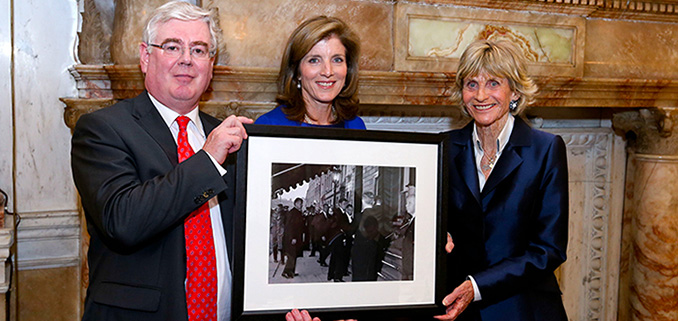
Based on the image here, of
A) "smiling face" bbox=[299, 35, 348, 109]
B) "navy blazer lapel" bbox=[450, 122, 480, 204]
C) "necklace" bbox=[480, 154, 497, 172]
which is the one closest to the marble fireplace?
"smiling face" bbox=[299, 35, 348, 109]

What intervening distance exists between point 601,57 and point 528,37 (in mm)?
527

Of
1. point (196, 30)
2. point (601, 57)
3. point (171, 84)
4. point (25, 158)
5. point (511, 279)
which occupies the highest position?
point (601, 57)

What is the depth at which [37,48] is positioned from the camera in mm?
2977

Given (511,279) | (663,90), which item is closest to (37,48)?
(511,279)

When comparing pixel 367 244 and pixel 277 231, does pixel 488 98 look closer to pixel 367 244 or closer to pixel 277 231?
pixel 367 244

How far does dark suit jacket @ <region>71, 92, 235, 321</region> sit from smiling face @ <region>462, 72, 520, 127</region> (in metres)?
0.93

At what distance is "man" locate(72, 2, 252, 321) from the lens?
145cm

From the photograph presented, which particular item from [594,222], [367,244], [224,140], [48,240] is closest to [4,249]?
[48,240]

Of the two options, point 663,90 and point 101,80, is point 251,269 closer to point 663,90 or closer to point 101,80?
point 101,80

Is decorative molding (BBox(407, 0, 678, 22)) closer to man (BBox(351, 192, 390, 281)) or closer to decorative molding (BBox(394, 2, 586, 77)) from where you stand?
decorative molding (BBox(394, 2, 586, 77))

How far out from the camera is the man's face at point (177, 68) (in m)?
1.66

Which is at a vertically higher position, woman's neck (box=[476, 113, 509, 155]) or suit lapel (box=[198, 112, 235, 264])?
woman's neck (box=[476, 113, 509, 155])

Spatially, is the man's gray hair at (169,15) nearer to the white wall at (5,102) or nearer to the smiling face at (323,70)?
the smiling face at (323,70)

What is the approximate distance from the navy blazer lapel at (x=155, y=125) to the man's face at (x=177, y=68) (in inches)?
1.8
